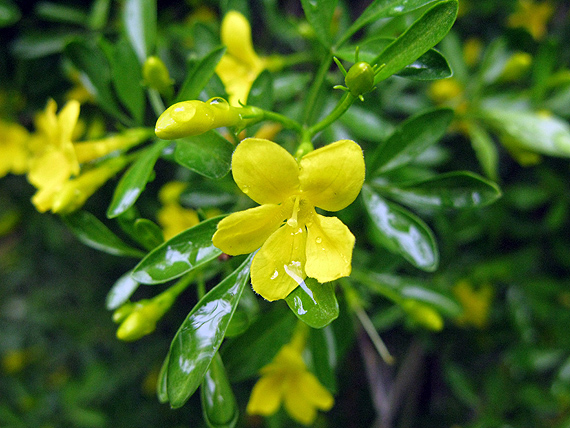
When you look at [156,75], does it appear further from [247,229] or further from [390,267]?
[390,267]

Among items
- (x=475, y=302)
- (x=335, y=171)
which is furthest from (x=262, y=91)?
(x=475, y=302)

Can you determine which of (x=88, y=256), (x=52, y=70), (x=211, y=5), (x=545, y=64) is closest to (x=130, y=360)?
(x=88, y=256)

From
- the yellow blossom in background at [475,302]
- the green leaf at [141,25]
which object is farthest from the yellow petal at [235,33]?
the yellow blossom in background at [475,302]

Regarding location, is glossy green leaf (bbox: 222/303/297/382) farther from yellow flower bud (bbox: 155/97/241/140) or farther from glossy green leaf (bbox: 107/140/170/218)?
yellow flower bud (bbox: 155/97/241/140)

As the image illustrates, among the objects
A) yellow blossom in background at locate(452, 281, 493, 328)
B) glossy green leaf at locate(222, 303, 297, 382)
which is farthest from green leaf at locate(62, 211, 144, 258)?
yellow blossom in background at locate(452, 281, 493, 328)

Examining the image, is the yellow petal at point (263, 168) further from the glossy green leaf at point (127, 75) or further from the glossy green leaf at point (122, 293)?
the glossy green leaf at point (127, 75)

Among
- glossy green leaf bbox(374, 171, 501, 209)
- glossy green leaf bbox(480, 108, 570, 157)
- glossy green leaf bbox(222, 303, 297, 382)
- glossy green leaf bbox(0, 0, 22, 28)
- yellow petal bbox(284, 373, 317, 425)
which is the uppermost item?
glossy green leaf bbox(0, 0, 22, 28)

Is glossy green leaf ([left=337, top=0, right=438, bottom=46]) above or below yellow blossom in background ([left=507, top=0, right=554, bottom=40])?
above
